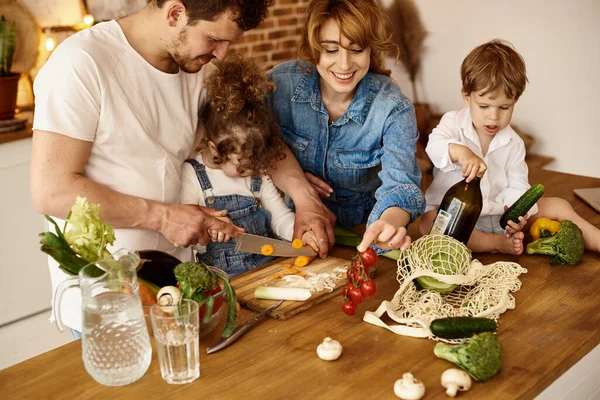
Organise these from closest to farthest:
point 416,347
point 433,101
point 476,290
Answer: point 416,347 → point 476,290 → point 433,101

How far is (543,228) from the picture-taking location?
2.21 m

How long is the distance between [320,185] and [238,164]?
341mm

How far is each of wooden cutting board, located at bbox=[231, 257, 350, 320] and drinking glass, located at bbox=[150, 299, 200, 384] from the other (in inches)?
13.4

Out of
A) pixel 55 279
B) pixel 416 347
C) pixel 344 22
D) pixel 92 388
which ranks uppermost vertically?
pixel 344 22

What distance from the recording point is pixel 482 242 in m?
2.17

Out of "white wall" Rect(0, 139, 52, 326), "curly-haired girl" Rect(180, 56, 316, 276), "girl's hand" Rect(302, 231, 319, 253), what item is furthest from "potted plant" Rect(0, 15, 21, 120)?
"girl's hand" Rect(302, 231, 319, 253)

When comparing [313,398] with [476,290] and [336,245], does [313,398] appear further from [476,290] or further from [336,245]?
[336,245]

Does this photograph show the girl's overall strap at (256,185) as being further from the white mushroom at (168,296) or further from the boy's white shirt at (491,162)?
the white mushroom at (168,296)

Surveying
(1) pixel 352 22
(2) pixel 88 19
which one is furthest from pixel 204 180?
(2) pixel 88 19

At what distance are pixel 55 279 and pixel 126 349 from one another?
77 centimetres

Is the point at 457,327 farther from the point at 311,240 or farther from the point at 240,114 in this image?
the point at 240,114

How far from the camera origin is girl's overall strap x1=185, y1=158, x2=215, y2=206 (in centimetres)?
235

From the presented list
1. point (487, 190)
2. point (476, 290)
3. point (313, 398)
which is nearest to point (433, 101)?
point (487, 190)

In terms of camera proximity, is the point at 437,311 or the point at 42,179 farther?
the point at 42,179
